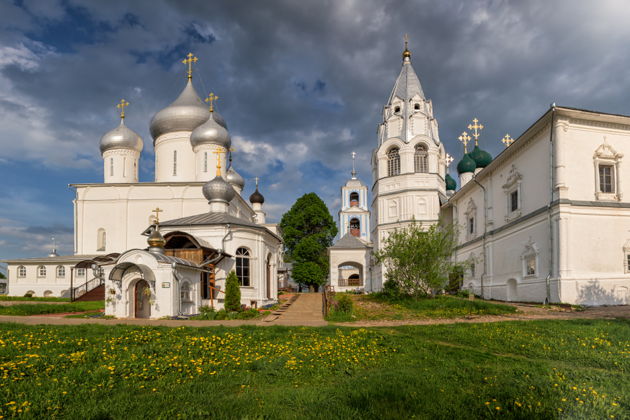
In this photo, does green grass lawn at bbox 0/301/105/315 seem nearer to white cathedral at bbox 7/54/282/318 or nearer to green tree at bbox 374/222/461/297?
white cathedral at bbox 7/54/282/318

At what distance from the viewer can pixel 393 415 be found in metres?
4.60

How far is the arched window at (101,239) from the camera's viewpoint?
32188 mm

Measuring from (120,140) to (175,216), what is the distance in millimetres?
8744

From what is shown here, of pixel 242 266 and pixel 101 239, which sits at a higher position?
pixel 101 239

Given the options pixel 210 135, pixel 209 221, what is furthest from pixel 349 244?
pixel 209 221

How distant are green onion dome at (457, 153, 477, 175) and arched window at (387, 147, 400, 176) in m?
7.86

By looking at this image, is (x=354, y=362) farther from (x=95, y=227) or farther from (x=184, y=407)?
(x=95, y=227)

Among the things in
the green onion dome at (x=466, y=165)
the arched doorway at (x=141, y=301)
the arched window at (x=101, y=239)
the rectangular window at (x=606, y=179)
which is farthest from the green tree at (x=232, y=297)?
the green onion dome at (x=466, y=165)

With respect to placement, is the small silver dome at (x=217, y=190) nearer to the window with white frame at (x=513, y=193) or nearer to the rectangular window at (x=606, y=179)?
the window with white frame at (x=513, y=193)

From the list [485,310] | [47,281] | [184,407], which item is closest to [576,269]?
[485,310]

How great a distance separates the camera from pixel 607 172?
19.6 meters

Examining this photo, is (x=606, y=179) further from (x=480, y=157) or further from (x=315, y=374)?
(x=480, y=157)

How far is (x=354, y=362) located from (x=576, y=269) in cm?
1464

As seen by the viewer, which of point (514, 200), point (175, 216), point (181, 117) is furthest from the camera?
point (181, 117)
